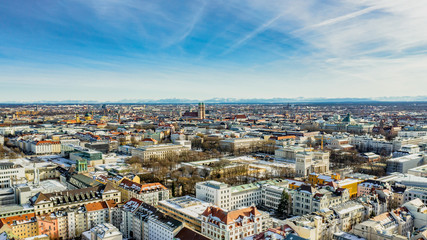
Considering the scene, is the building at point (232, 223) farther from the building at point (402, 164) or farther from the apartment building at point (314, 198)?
the building at point (402, 164)

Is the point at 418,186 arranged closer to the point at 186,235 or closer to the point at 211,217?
the point at 211,217

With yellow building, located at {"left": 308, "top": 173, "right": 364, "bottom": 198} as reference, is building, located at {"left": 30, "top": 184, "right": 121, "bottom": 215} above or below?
above

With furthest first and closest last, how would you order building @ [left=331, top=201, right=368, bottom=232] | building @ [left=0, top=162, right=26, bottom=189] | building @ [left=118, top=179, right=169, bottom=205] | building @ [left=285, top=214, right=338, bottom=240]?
1. building @ [left=0, top=162, right=26, bottom=189]
2. building @ [left=118, top=179, right=169, bottom=205]
3. building @ [left=331, top=201, right=368, bottom=232]
4. building @ [left=285, top=214, right=338, bottom=240]

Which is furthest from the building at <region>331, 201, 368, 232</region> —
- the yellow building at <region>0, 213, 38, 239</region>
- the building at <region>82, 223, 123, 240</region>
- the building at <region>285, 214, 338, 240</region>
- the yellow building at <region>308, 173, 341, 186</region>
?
the yellow building at <region>0, 213, 38, 239</region>

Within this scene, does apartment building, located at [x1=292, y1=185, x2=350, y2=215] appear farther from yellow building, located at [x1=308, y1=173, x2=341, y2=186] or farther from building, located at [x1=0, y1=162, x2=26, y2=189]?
building, located at [x1=0, y1=162, x2=26, y2=189]

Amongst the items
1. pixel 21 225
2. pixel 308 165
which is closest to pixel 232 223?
pixel 21 225

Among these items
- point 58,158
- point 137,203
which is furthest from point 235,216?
point 58,158
